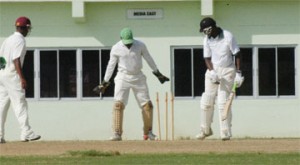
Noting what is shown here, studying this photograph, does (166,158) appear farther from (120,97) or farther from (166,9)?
(166,9)

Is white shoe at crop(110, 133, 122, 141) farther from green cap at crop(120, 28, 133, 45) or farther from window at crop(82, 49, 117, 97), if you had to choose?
window at crop(82, 49, 117, 97)

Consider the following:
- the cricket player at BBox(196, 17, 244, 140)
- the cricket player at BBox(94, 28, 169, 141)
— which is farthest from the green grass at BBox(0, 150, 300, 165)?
the cricket player at BBox(94, 28, 169, 141)

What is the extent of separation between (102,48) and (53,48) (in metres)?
1.24

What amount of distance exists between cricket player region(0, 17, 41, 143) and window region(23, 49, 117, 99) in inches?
384

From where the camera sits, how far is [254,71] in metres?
28.7

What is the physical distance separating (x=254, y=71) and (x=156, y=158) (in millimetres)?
13208

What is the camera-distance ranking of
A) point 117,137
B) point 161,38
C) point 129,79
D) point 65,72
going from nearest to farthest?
point 117,137, point 129,79, point 161,38, point 65,72

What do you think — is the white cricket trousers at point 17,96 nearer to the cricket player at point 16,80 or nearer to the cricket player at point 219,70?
the cricket player at point 16,80

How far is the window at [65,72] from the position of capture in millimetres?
28688

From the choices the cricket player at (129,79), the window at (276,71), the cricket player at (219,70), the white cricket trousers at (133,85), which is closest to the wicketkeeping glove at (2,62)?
the cricket player at (129,79)

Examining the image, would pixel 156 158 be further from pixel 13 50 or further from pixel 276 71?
pixel 276 71

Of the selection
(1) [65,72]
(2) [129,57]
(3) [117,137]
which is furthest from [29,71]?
(3) [117,137]

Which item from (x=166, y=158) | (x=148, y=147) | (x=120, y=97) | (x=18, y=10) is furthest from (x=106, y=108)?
(x=166, y=158)

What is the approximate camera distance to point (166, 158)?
1573 cm
